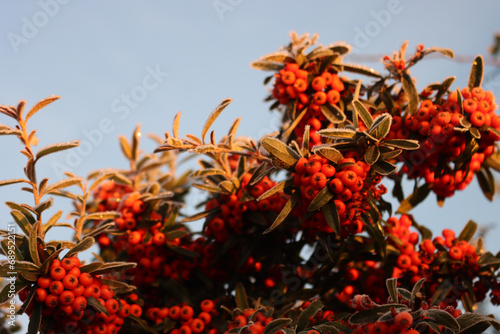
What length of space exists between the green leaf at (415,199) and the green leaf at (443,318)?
5.58ft

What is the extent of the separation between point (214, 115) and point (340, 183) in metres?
1.07

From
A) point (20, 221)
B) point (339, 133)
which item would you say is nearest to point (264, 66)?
point (339, 133)

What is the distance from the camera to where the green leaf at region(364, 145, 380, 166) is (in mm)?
3264

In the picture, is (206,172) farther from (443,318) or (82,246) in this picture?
(443,318)

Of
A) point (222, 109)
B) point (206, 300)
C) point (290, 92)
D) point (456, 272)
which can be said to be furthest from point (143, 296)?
point (456, 272)

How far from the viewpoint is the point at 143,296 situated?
172 inches

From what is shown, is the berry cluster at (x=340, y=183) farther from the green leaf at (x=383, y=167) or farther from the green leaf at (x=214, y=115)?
the green leaf at (x=214, y=115)

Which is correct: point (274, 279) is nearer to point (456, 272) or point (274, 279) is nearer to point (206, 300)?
point (206, 300)

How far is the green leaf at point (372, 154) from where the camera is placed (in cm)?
326

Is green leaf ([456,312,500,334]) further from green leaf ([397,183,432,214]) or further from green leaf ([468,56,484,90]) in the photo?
green leaf ([468,56,484,90])

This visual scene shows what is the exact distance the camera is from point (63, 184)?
153 inches

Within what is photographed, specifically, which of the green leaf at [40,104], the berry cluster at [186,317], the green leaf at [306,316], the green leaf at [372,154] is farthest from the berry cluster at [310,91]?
the green leaf at [40,104]

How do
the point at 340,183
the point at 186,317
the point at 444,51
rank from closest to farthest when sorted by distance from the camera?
the point at 340,183 → the point at 186,317 → the point at 444,51

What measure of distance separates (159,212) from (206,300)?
1037 mm
